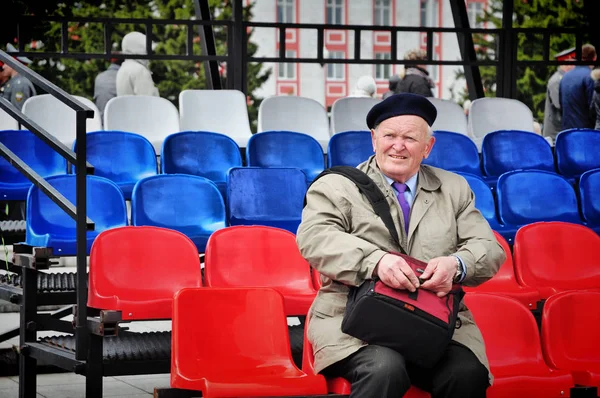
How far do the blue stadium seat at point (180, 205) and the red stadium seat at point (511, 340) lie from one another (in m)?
1.86

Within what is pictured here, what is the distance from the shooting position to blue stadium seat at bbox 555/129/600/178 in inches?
281

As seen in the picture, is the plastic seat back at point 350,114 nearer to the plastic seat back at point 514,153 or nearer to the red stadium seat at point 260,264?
the plastic seat back at point 514,153

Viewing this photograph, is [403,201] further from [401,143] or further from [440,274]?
[440,274]

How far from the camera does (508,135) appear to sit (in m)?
7.06

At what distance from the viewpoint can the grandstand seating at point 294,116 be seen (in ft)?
25.3

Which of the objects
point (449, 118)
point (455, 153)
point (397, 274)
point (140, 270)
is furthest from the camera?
point (449, 118)

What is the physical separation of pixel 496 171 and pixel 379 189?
377cm

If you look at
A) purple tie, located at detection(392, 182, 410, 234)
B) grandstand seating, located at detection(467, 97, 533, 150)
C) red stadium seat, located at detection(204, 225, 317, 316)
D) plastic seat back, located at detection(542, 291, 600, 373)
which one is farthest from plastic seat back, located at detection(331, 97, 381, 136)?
purple tie, located at detection(392, 182, 410, 234)

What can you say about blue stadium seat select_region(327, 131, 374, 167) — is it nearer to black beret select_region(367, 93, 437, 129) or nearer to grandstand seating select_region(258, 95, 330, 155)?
grandstand seating select_region(258, 95, 330, 155)

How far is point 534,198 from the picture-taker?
607 centimetres

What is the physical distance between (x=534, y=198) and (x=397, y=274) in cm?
319

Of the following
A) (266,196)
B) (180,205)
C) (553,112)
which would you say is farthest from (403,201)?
(553,112)

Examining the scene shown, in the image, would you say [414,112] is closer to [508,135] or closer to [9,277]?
[9,277]

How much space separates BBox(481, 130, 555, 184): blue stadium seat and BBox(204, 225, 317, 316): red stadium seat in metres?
2.73
